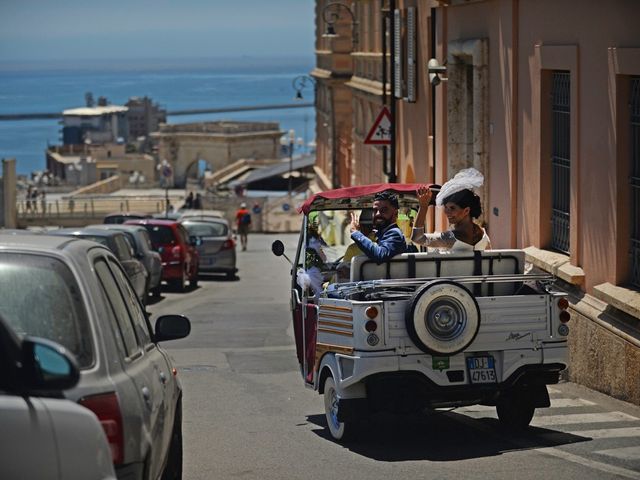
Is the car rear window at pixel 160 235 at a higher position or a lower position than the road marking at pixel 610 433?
higher

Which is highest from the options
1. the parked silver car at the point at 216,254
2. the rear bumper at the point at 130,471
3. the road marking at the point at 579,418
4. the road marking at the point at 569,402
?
the rear bumper at the point at 130,471

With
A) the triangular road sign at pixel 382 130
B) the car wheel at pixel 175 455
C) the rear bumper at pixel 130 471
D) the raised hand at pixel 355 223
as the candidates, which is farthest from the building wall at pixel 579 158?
the triangular road sign at pixel 382 130

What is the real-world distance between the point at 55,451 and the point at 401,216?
8.88 m

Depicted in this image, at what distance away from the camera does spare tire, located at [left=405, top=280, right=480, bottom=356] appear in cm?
962

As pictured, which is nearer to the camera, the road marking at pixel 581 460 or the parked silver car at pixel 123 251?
the road marking at pixel 581 460

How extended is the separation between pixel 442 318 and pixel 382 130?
61.2 ft

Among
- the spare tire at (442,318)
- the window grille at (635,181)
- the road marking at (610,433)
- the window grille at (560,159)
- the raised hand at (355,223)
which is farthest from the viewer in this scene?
the window grille at (560,159)

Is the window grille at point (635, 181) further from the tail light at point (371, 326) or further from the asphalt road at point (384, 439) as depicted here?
the tail light at point (371, 326)

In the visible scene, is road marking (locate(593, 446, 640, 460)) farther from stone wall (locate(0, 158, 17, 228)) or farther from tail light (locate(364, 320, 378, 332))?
stone wall (locate(0, 158, 17, 228))

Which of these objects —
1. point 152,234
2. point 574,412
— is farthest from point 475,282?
point 152,234

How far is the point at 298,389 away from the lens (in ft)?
→ 46.0

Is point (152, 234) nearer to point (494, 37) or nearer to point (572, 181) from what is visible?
point (494, 37)

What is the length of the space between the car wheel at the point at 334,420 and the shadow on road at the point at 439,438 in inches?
2.7

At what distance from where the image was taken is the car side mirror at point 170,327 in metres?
7.89
